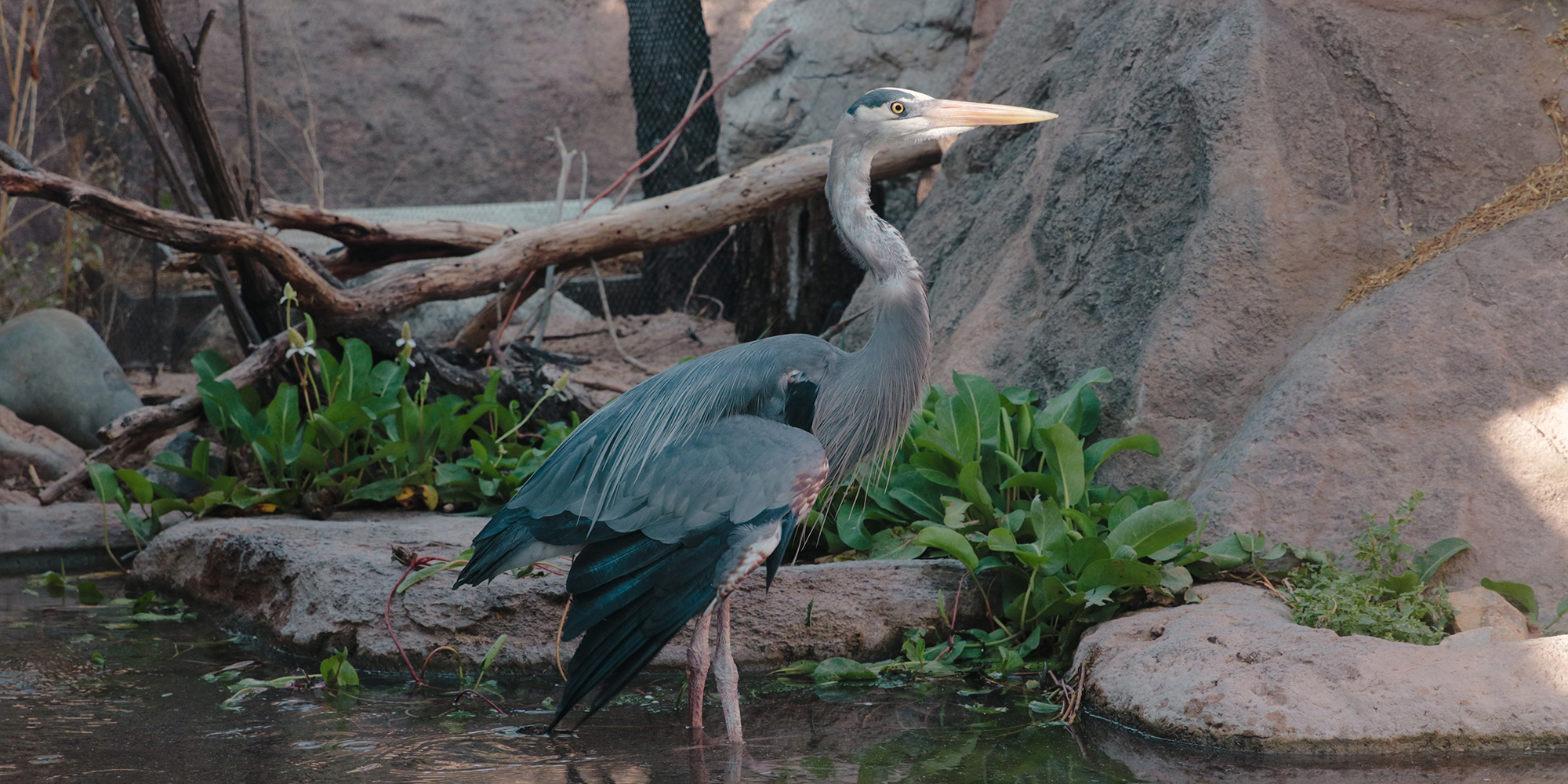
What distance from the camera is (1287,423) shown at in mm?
3885

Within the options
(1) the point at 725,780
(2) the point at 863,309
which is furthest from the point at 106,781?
(2) the point at 863,309

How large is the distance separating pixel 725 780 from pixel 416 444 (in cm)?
282

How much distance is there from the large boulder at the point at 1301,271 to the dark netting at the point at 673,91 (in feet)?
11.9

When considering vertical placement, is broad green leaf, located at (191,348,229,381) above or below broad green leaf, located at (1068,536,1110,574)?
above

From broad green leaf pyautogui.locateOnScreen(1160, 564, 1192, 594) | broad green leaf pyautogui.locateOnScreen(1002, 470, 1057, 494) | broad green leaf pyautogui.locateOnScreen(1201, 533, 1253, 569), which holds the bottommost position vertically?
broad green leaf pyautogui.locateOnScreen(1160, 564, 1192, 594)

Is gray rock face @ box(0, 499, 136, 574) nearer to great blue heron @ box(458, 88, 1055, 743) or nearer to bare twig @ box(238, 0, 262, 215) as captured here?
bare twig @ box(238, 0, 262, 215)

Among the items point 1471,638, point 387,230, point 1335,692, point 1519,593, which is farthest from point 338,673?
point 1519,593

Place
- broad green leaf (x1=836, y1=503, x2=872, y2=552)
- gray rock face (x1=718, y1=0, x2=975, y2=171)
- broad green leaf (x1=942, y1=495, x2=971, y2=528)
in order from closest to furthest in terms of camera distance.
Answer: broad green leaf (x1=942, y1=495, x2=971, y2=528), broad green leaf (x1=836, y1=503, x2=872, y2=552), gray rock face (x1=718, y1=0, x2=975, y2=171)

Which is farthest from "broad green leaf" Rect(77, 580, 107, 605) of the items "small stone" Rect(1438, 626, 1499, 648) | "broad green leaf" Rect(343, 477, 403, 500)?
"small stone" Rect(1438, 626, 1499, 648)

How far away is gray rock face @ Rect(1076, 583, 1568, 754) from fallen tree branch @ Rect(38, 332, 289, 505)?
403 centimetres

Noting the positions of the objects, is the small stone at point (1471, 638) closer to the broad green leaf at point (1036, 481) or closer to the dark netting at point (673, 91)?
the broad green leaf at point (1036, 481)

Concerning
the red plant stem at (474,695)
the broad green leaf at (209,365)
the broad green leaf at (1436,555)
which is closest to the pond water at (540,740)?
the red plant stem at (474,695)

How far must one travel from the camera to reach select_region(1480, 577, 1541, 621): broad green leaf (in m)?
3.43

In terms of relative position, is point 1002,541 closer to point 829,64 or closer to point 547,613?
point 547,613
